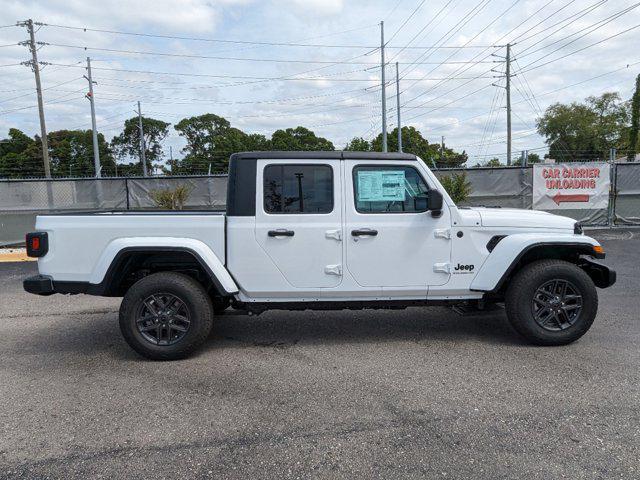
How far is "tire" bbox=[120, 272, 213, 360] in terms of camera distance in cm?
432

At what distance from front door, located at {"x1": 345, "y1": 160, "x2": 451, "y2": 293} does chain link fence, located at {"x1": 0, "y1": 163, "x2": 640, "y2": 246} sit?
28.0 ft

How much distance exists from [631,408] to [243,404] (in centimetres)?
279

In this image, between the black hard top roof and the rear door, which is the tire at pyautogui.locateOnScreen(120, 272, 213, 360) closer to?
the rear door

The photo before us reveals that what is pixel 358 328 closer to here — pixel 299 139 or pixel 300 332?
pixel 300 332

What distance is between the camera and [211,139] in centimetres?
9612

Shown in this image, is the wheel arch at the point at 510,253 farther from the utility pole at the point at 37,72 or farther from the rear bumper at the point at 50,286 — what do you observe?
the utility pole at the point at 37,72

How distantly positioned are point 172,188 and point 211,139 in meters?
87.1

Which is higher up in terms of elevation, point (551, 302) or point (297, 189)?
point (297, 189)

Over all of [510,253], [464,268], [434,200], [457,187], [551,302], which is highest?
[457,187]

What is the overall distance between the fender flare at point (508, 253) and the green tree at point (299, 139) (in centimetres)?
8312

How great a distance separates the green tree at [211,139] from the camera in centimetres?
8756

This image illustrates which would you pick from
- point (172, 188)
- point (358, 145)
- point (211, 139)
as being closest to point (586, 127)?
point (358, 145)

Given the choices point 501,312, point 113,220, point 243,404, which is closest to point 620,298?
point 501,312

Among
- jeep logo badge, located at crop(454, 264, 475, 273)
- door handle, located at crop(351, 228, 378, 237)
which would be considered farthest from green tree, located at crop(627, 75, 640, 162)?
door handle, located at crop(351, 228, 378, 237)
